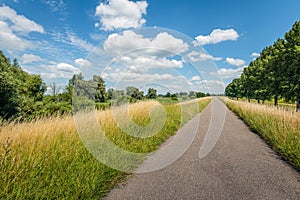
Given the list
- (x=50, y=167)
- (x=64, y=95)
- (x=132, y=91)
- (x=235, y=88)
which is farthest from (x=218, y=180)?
(x=235, y=88)

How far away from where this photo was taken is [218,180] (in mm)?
3119

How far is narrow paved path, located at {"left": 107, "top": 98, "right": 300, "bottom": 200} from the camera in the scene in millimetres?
2663

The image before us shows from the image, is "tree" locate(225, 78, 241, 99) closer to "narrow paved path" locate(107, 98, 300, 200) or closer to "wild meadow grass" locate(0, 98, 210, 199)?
"narrow paved path" locate(107, 98, 300, 200)

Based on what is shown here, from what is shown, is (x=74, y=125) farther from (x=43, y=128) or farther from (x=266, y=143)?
(x=266, y=143)


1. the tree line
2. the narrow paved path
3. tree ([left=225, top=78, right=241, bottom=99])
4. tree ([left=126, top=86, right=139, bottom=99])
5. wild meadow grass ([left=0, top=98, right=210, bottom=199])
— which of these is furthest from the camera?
tree ([left=225, top=78, right=241, bottom=99])

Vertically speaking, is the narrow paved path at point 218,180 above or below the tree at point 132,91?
below

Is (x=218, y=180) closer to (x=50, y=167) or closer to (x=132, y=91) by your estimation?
(x=50, y=167)

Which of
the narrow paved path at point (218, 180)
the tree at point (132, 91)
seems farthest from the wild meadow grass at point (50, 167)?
the tree at point (132, 91)

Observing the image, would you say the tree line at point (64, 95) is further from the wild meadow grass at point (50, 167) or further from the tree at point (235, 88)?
the tree at point (235, 88)

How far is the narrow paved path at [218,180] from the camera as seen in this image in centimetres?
266

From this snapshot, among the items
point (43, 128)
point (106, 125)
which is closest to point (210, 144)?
point (106, 125)

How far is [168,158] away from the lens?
4234 mm

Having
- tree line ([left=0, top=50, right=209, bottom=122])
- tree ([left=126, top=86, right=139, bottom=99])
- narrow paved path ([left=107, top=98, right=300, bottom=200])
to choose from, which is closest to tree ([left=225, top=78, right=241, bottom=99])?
tree line ([left=0, top=50, right=209, bottom=122])

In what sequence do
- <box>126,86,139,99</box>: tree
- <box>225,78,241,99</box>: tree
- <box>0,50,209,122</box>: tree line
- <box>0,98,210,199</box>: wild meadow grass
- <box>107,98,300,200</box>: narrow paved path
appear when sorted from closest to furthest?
<box>0,98,210,199</box>: wild meadow grass < <box>107,98,300,200</box>: narrow paved path < <box>0,50,209,122</box>: tree line < <box>126,86,139,99</box>: tree < <box>225,78,241,99</box>: tree
